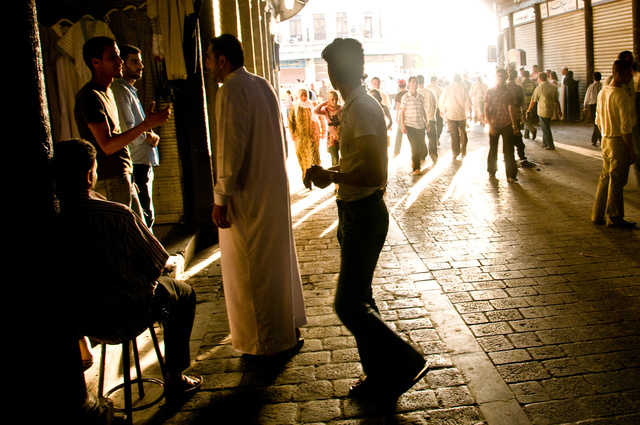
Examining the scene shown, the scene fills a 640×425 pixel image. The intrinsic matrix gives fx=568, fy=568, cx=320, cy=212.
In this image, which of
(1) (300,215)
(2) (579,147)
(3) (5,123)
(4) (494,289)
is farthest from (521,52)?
(3) (5,123)

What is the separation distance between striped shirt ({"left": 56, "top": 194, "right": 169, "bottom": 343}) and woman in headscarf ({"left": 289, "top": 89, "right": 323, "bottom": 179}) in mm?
8171

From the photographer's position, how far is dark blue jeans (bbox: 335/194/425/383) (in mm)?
3357

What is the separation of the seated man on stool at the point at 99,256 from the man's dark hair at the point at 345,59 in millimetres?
1426

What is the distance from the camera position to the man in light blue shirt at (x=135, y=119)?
5352mm

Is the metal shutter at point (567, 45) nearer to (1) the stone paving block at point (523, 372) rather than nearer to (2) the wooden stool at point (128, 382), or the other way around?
(1) the stone paving block at point (523, 372)

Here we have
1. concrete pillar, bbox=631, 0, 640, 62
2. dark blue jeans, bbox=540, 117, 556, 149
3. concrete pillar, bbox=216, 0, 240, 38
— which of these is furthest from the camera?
concrete pillar, bbox=631, 0, 640, 62

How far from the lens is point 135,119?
5.58m

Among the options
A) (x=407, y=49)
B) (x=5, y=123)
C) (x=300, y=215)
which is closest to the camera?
(x=5, y=123)

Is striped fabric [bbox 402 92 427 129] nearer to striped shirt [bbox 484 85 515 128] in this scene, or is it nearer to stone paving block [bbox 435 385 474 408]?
striped shirt [bbox 484 85 515 128]

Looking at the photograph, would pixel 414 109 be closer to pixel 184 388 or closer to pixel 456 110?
pixel 456 110

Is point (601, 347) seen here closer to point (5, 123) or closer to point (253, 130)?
point (253, 130)

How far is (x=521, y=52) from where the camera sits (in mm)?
25156

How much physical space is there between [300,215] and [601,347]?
5.74 metres

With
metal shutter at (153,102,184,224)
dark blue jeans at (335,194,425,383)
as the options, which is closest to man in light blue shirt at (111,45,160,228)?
metal shutter at (153,102,184,224)
